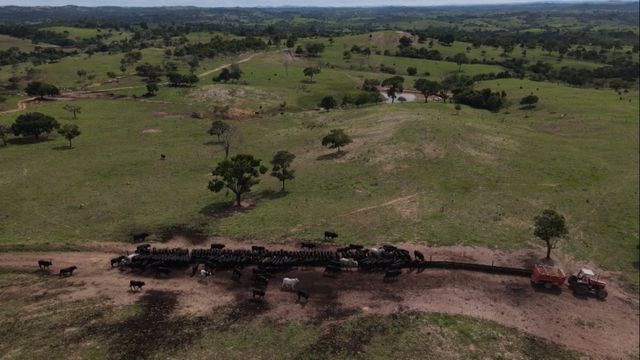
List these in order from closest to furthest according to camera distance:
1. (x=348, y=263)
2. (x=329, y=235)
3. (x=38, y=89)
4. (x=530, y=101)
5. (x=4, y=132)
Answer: (x=348, y=263) → (x=329, y=235) → (x=4, y=132) → (x=530, y=101) → (x=38, y=89)

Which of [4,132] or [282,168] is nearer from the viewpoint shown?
[282,168]

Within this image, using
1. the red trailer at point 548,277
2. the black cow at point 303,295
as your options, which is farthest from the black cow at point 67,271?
the red trailer at point 548,277

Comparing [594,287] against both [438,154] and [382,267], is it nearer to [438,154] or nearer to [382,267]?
[382,267]

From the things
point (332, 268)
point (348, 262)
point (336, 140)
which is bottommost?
point (332, 268)

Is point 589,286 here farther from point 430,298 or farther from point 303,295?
point 303,295

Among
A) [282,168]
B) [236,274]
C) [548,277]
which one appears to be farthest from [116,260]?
[548,277]

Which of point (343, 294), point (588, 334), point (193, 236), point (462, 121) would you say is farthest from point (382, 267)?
point (462, 121)

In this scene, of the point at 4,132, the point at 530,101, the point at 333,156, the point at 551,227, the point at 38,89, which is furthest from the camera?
the point at 38,89
